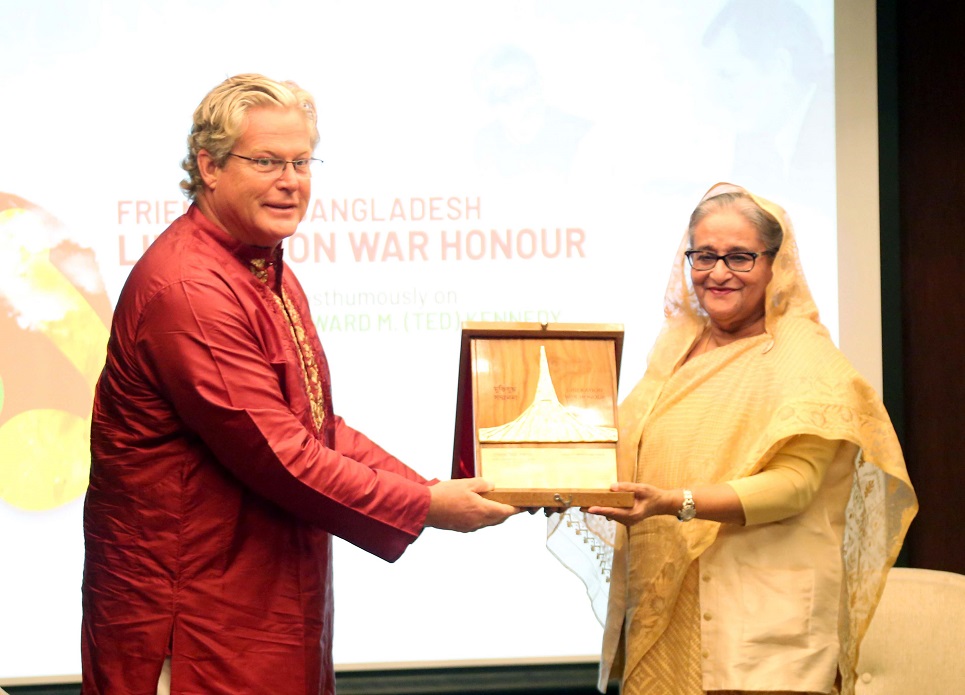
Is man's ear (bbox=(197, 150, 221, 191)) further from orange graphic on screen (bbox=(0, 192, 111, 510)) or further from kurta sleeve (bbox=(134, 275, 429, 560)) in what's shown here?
orange graphic on screen (bbox=(0, 192, 111, 510))

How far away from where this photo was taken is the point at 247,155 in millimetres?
2227

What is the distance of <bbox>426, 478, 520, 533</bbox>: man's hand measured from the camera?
227 centimetres

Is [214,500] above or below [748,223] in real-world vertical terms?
below

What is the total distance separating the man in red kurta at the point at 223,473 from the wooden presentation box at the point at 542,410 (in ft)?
0.28

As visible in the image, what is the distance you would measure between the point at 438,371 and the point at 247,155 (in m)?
1.50

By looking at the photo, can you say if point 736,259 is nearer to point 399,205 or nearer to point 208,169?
point 208,169

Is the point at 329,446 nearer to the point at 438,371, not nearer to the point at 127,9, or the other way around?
the point at 438,371

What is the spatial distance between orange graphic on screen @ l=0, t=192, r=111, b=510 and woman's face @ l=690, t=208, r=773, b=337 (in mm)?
1871

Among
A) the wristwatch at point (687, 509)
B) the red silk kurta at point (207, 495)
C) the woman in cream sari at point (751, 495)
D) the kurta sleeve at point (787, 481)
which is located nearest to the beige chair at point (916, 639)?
the woman in cream sari at point (751, 495)

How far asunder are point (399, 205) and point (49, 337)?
3.59 feet

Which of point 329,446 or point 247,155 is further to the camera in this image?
point 329,446

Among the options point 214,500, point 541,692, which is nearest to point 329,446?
point 214,500

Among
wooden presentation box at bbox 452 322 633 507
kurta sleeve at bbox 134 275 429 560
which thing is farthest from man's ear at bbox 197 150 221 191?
wooden presentation box at bbox 452 322 633 507

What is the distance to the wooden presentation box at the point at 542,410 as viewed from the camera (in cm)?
232
